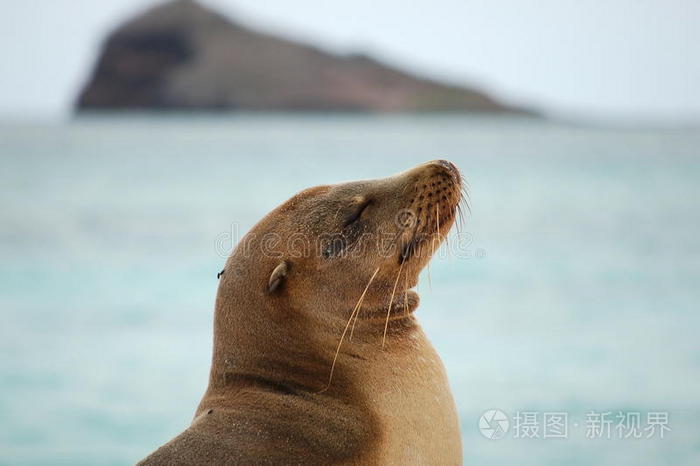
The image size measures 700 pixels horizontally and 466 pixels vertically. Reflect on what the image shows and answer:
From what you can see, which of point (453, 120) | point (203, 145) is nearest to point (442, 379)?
point (203, 145)

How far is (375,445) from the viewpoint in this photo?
139 inches

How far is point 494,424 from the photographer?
8.13 metres

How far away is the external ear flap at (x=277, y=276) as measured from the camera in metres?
3.68

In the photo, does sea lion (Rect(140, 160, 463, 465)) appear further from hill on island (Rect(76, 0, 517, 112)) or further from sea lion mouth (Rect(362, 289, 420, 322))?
hill on island (Rect(76, 0, 517, 112))

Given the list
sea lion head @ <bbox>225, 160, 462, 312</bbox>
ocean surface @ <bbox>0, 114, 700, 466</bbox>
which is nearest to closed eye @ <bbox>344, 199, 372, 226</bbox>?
sea lion head @ <bbox>225, 160, 462, 312</bbox>

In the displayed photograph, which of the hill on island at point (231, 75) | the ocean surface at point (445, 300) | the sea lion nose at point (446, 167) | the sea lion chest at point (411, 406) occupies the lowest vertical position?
the sea lion chest at point (411, 406)

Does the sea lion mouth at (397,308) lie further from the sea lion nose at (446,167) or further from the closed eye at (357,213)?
the sea lion nose at (446,167)

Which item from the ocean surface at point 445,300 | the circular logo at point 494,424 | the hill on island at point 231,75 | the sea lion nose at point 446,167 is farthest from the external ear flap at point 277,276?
the hill on island at point 231,75

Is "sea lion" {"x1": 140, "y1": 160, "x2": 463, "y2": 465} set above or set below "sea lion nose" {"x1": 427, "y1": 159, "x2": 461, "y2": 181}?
below

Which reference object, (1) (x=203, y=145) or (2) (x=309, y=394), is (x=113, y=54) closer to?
(1) (x=203, y=145)

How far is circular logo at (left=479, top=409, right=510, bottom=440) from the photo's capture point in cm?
820

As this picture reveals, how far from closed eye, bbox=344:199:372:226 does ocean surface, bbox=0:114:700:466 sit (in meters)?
0.76

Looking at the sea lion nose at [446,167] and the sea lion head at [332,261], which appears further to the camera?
the sea lion nose at [446,167]

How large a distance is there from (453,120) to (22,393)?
57.2m
